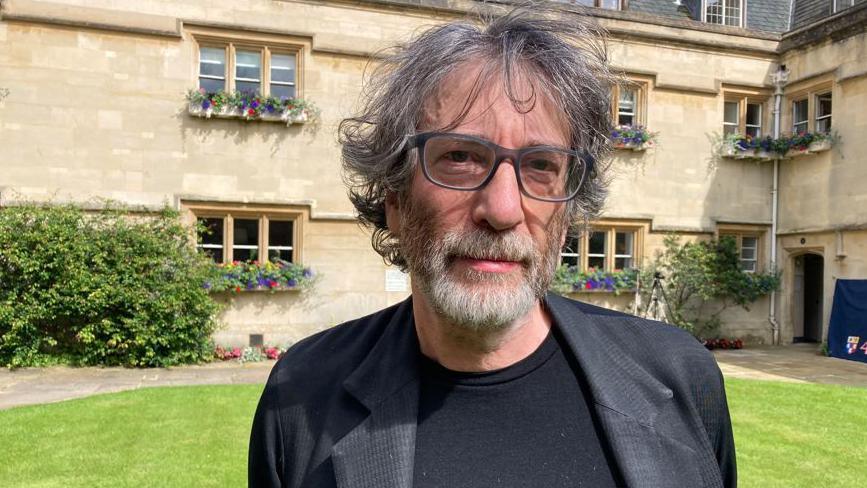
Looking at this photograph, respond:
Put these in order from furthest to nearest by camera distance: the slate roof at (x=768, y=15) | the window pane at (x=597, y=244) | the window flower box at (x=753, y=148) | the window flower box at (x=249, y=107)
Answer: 1. the slate roof at (x=768, y=15)
2. the window flower box at (x=753, y=148)
3. the window pane at (x=597, y=244)
4. the window flower box at (x=249, y=107)

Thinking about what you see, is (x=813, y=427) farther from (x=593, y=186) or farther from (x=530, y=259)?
(x=530, y=259)

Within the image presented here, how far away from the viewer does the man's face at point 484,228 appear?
133cm

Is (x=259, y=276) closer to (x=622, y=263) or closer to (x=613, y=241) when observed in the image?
(x=613, y=241)

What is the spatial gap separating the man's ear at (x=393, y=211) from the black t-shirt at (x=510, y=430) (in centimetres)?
35

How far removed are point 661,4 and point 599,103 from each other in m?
13.3

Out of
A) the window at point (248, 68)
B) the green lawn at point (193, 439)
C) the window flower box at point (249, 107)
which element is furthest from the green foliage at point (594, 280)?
the window at point (248, 68)

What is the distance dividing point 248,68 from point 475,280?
1035cm

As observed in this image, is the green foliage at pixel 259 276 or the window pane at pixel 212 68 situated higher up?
the window pane at pixel 212 68

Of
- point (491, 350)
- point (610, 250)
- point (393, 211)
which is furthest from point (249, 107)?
point (491, 350)

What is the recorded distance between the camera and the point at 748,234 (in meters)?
13.2

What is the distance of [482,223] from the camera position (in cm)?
134

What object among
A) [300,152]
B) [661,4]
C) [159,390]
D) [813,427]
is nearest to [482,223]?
[813,427]

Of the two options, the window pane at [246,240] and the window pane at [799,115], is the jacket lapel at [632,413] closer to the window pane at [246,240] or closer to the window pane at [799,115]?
the window pane at [246,240]

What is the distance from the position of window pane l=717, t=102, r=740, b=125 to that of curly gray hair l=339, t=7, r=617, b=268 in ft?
42.8
